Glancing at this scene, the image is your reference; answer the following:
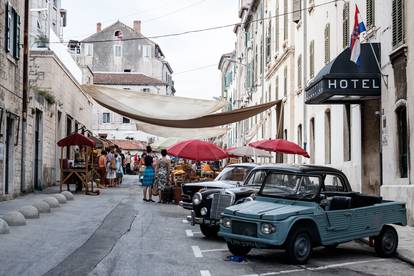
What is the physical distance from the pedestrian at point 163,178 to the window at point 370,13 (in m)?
7.85

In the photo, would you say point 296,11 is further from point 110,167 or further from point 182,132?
point 110,167

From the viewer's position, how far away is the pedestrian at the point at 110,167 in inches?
1192

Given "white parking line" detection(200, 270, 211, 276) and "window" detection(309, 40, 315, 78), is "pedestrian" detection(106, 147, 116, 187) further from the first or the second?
"white parking line" detection(200, 270, 211, 276)

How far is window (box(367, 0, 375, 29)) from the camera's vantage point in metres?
18.2

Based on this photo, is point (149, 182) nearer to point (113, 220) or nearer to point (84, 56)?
point (113, 220)

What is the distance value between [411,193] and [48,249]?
330 inches

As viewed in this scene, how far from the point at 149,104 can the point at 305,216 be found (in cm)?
1114

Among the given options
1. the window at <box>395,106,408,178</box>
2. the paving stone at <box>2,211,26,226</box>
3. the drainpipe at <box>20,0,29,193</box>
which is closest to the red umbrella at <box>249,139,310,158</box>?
the window at <box>395,106,408,178</box>

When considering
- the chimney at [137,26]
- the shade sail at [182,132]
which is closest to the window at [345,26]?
the shade sail at [182,132]

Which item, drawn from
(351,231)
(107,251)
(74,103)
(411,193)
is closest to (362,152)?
(411,193)

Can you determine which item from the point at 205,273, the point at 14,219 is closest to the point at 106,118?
the point at 14,219

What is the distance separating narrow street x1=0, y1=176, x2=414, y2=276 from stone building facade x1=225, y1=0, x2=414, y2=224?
4581 mm

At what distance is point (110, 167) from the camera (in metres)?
30.6

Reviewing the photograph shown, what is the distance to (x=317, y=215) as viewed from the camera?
1002 cm
